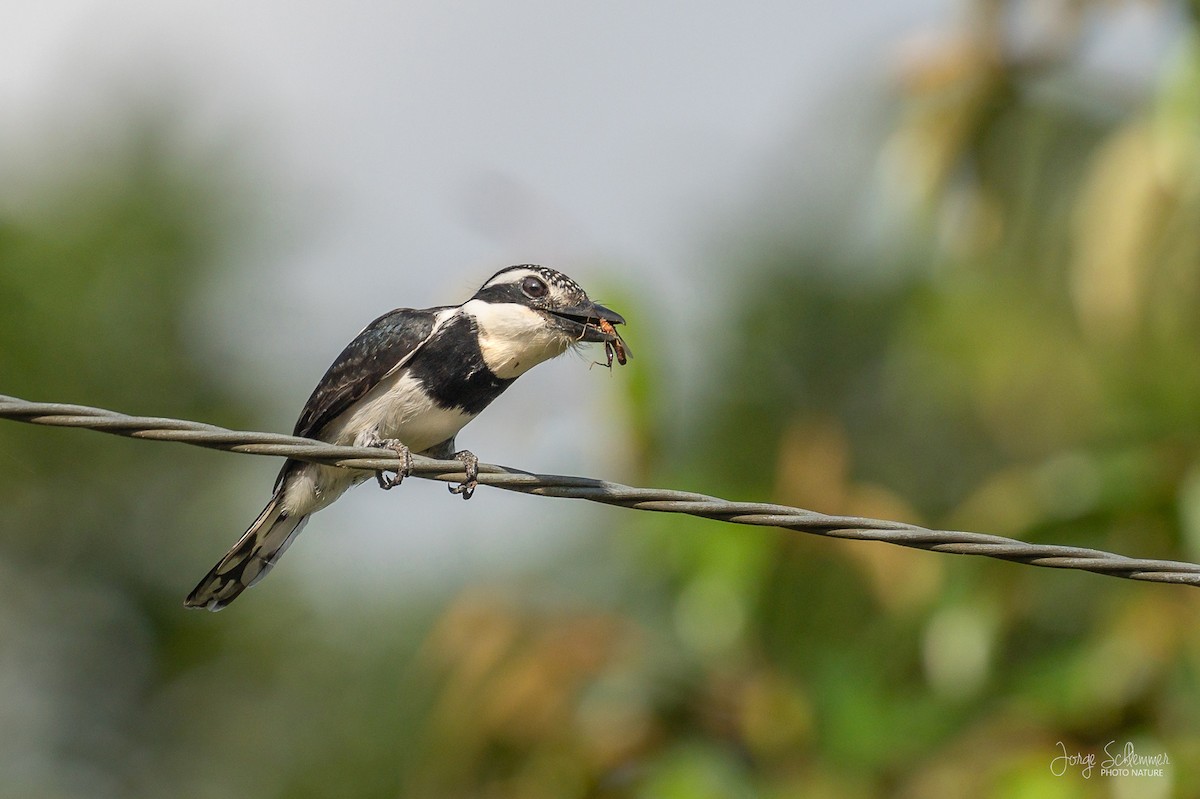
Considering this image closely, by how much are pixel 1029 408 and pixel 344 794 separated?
6291 mm

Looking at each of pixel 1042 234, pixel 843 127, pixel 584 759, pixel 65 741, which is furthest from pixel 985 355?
pixel 65 741

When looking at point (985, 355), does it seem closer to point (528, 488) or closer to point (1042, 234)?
point (1042, 234)

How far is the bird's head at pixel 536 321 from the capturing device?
4941 millimetres

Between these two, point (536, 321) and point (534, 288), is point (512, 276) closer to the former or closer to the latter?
point (534, 288)

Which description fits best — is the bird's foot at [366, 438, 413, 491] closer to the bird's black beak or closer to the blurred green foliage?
the bird's black beak

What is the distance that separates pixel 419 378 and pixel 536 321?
0.48 m

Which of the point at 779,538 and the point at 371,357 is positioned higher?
the point at 779,538

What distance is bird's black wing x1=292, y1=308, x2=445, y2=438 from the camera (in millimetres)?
5207

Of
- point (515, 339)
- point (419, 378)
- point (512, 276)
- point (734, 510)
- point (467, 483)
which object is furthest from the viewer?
point (512, 276)

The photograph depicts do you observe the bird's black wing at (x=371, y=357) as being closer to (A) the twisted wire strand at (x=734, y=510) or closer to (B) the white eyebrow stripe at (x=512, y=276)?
(B) the white eyebrow stripe at (x=512, y=276)

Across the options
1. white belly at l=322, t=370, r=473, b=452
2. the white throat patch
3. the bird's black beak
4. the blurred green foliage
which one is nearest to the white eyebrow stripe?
the white throat patch

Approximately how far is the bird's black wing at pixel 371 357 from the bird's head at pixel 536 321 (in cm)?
23

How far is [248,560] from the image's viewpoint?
5418mm

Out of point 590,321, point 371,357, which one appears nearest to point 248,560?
point 371,357
